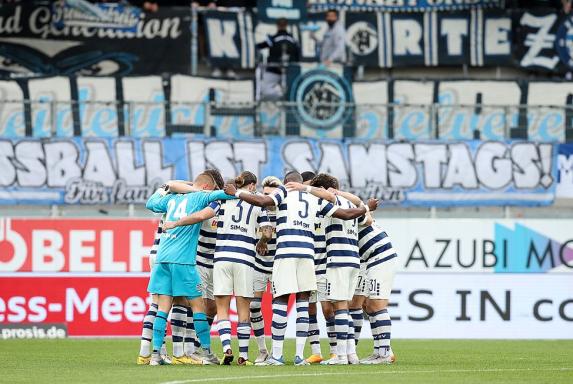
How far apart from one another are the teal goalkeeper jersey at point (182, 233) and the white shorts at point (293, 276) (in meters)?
1.05

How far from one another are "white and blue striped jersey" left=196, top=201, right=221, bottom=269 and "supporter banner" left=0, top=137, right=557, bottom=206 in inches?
339

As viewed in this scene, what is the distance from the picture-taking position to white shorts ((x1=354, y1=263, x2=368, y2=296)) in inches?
722

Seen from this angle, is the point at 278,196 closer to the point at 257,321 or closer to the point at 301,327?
the point at 301,327

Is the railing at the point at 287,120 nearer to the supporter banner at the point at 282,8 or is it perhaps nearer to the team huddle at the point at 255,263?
the supporter banner at the point at 282,8

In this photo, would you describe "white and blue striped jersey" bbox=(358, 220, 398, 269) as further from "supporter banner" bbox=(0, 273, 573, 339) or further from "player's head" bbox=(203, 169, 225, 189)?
"supporter banner" bbox=(0, 273, 573, 339)

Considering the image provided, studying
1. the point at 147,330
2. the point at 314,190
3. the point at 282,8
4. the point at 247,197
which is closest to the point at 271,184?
the point at 314,190

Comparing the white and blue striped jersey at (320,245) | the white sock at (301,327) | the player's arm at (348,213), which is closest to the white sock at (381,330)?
the white and blue striped jersey at (320,245)

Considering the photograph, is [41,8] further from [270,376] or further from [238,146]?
[270,376]

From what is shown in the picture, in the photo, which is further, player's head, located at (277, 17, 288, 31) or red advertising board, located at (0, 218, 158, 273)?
player's head, located at (277, 17, 288, 31)

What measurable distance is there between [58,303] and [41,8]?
7.96 m

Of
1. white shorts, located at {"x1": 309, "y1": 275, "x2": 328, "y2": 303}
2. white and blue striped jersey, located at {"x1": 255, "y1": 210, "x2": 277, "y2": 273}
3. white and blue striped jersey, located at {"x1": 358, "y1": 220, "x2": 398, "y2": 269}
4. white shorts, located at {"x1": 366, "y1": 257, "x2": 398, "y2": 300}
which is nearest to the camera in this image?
white shorts, located at {"x1": 309, "y1": 275, "x2": 328, "y2": 303}

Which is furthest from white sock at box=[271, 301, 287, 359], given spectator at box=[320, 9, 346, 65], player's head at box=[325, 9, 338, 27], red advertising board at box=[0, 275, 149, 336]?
player's head at box=[325, 9, 338, 27]

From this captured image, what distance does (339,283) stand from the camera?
1742cm

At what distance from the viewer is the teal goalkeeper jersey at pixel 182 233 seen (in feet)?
56.2
